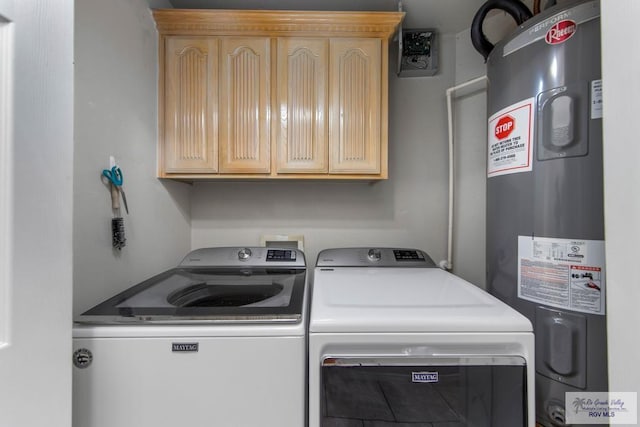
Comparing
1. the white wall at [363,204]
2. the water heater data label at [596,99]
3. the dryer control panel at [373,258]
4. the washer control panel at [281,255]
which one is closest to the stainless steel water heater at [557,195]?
the water heater data label at [596,99]

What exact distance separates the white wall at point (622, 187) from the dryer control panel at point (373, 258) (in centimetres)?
72

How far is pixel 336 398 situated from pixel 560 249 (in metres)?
0.83

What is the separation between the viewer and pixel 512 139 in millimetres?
954

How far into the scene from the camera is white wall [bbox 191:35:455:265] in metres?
1.65

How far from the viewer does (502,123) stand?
3.26ft

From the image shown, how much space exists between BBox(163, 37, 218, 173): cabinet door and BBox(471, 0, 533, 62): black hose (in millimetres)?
1262

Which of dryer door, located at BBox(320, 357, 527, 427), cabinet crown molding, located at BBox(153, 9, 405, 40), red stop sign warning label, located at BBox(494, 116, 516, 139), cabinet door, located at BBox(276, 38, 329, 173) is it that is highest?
cabinet crown molding, located at BBox(153, 9, 405, 40)

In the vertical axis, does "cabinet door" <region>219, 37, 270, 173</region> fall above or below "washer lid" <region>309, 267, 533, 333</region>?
above

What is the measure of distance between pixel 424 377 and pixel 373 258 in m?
0.73

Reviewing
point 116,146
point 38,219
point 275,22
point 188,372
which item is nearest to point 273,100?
point 275,22

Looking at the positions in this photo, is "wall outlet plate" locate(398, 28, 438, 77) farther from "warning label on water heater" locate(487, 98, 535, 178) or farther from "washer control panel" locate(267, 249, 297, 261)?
"washer control panel" locate(267, 249, 297, 261)

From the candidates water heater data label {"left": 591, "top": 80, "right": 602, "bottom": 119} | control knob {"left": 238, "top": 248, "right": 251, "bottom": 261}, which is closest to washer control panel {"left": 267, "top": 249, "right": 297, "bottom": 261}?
control knob {"left": 238, "top": 248, "right": 251, "bottom": 261}

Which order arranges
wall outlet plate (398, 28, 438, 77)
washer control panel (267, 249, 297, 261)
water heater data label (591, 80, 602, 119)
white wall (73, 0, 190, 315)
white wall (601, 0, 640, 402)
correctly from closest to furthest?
1. white wall (601, 0, 640, 402)
2. water heater data label (591, 80, 602, 119)
3. white wall (73, 0, 190, 315)
4. washer control panel (267, 249, 297, 261)
5. wall outlet plate (398, 28, 438, 77)

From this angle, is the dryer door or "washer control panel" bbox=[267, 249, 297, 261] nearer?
the dryer door
